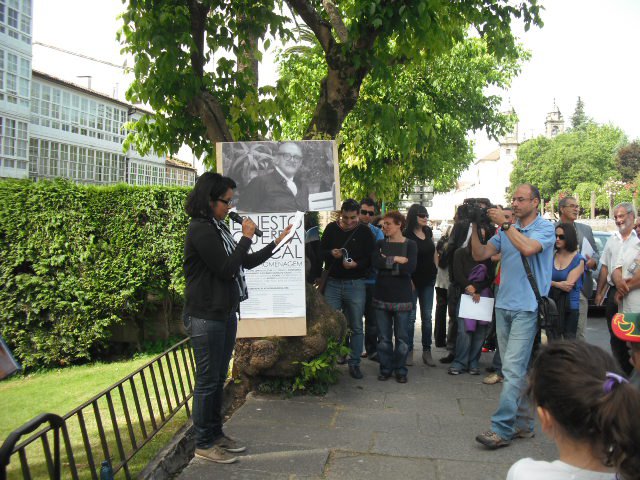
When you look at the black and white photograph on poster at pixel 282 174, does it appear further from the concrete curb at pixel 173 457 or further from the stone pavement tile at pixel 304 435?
the concrete curb at pixel 173 457

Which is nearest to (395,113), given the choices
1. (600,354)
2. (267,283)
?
(267,283)

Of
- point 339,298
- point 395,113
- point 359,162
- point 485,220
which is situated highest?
point 359,162

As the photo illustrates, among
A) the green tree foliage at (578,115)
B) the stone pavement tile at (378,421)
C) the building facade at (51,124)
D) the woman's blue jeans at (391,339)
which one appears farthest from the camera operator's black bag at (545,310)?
the green tree foliage at (578,115)

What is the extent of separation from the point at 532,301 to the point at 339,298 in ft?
8.70

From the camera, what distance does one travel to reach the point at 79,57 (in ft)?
166

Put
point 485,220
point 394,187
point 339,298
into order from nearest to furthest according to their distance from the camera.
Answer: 1. point 485,220
2. point 339,298
3. point 394,187

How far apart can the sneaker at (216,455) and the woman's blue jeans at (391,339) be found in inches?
111

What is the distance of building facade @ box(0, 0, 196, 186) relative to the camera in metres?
37.3

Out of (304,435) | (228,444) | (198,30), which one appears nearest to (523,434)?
(304,435)

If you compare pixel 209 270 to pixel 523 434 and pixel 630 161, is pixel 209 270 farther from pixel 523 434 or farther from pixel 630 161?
pixel 630 161

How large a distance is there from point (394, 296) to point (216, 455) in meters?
3.06

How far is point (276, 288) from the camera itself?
6164mm

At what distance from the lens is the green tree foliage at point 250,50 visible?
654cm

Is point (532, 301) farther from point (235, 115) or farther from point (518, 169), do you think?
point (518, 169)
